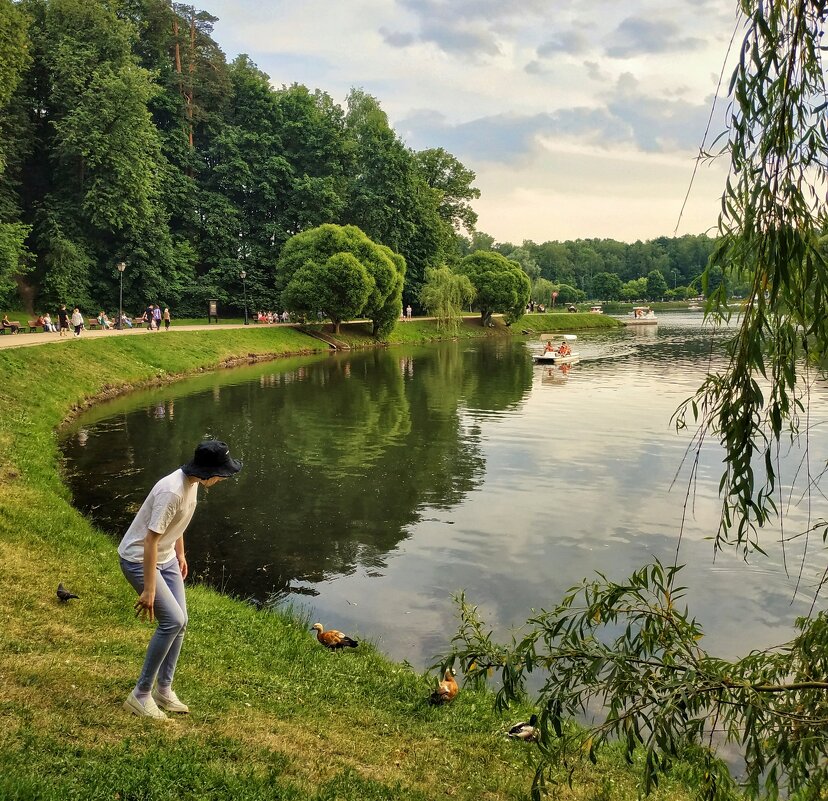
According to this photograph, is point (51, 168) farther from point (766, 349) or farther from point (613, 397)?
point (766, 349)

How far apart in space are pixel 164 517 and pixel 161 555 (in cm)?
45

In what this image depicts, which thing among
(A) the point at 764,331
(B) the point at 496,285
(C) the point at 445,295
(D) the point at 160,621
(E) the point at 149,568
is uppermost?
(B) the point at 496,285

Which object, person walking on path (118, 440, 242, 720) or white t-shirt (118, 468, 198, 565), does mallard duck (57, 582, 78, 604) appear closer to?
person walking on path (118, 440, 242, 720)

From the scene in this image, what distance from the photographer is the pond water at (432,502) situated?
445 inches

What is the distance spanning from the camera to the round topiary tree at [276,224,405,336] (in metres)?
55.3

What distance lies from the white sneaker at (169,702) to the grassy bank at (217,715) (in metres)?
0.12

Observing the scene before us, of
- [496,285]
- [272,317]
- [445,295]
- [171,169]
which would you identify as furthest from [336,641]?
[496,285]

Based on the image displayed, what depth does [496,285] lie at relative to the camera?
78.9 metres

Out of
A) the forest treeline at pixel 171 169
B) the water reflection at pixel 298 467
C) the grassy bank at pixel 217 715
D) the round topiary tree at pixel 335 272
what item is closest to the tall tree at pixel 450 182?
the forest treeline at pixel 171 169

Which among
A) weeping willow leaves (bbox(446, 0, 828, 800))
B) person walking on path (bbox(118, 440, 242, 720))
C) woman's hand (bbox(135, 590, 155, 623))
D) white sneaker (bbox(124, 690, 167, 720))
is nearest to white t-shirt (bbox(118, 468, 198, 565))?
person walking on path (bbox(118, 440, 242, 720))

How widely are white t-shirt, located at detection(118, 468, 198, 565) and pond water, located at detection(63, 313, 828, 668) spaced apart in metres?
3.93

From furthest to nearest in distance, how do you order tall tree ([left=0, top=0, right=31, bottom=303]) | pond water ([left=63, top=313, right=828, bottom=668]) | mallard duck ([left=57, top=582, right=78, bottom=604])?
tall tree ([left=0, top=0, right=31, bottom=303])
pond water ([left=63, top=313, right=828, bottom=668])
mallard duck ([left=57, top=582, right=78, bottom=604])

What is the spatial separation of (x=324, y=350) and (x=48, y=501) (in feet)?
141

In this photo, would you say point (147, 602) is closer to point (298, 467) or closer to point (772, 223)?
point (772, 223)
